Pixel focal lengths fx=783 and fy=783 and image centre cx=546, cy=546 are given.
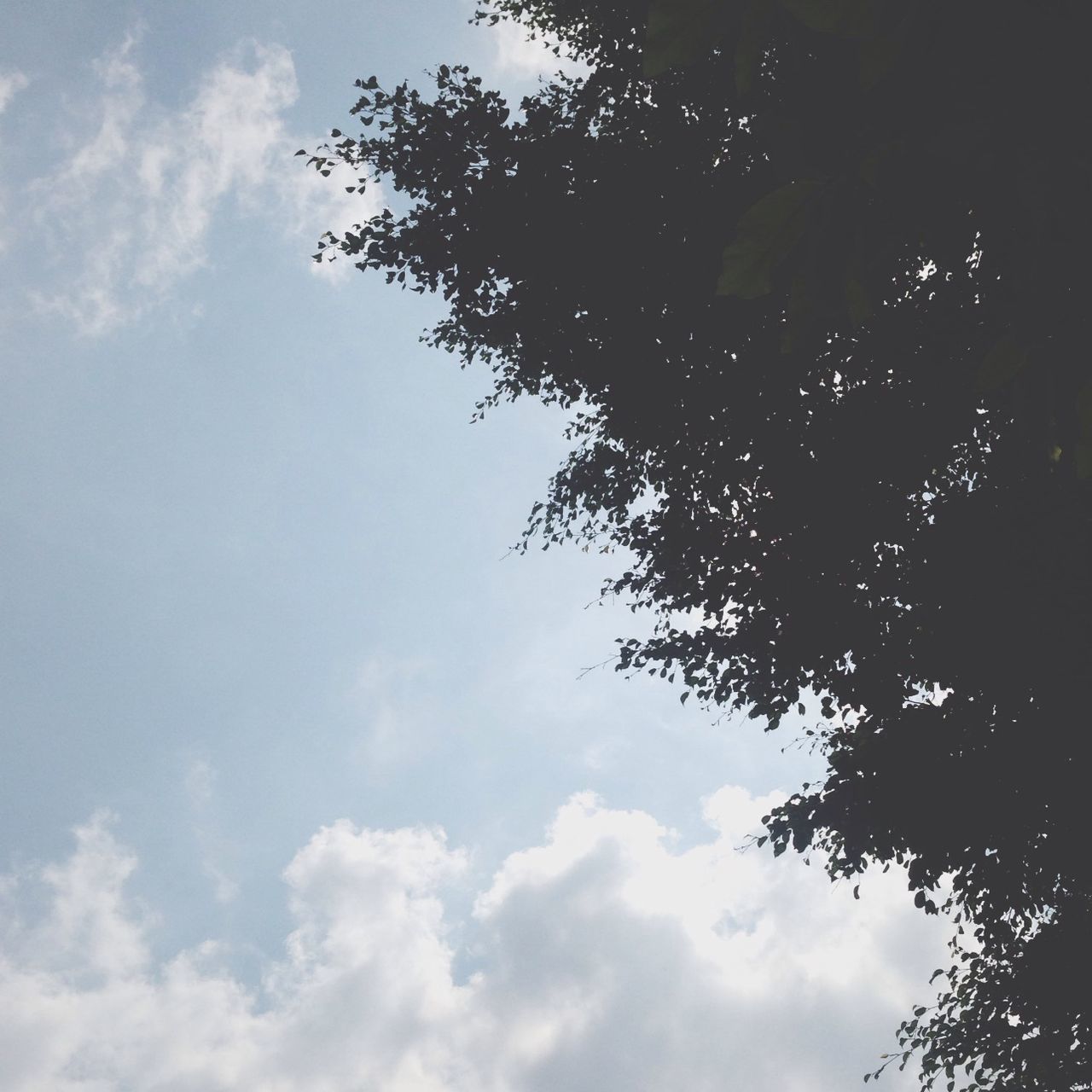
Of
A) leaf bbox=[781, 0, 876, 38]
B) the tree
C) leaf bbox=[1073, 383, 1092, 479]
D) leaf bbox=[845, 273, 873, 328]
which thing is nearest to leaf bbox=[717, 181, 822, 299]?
leaf bbox=[845, 273, 873, 328]

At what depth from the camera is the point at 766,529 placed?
276 inches

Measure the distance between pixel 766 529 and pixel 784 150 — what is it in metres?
5.69

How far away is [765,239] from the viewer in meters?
1.59

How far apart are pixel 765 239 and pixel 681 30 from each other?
41 centimetres

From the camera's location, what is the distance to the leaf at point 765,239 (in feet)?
5.15

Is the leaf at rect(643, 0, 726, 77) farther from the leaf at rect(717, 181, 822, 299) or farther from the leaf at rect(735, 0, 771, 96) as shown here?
the leaf at rect(717, 181, 822, 299)

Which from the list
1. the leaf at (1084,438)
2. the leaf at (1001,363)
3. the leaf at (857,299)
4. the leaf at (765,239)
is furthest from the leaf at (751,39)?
the leaf at (1084,438)

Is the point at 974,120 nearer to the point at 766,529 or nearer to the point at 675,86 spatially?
the point at 766,529

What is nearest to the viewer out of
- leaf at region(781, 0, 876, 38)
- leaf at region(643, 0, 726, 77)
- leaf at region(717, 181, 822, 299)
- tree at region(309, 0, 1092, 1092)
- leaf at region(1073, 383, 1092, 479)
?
leaf at region(781, 0, 876, 38)

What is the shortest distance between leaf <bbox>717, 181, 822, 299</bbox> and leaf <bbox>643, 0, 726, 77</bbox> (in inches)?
12.0

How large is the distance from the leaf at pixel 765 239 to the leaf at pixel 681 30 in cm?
31

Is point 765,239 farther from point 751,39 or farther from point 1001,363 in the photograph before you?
point 1001,363

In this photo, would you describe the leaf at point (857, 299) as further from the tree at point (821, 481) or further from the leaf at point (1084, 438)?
the tree at point (821, 481)

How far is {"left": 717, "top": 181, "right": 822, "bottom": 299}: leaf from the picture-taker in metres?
1.57
